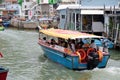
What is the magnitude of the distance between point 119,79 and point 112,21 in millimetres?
17261

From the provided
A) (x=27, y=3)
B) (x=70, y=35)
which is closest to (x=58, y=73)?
(x=70, y=35)

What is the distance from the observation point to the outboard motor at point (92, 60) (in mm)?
23266

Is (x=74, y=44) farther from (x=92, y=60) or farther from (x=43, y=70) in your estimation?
(x=43, y=70)

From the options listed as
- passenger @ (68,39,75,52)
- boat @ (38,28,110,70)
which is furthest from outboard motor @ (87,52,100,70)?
passenger @ (68,39,75,52)

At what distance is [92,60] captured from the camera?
2328cm

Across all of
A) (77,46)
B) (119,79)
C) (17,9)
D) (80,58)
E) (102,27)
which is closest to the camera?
(119,79)

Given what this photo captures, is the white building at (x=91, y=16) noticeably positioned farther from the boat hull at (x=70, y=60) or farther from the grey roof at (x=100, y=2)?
the boat hull at (x=70, y=60)

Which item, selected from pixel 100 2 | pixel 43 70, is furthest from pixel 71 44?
pixel 100 2

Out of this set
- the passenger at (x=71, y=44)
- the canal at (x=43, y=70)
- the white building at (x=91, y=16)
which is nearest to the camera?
the canal at (x=43, y=70)

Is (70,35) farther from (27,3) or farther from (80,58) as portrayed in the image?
(27,3)

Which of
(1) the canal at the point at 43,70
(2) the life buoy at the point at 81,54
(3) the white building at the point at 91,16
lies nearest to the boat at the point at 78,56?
(2) the life buoy at the point at 81,54

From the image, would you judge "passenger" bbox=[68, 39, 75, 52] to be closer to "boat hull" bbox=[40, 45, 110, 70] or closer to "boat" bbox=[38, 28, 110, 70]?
"boat" bbox=[38, 28, 110, 70]

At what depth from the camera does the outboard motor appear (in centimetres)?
2327

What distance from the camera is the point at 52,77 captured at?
2253 centimetres
